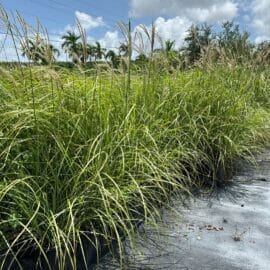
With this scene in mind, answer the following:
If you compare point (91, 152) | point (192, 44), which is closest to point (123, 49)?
point (91, 152)

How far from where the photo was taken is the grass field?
1963 mm

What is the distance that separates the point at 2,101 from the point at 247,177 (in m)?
2.43

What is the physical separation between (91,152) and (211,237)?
981 mm

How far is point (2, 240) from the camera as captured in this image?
1.91 metres

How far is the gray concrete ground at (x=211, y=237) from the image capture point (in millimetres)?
2213

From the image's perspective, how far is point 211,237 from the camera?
255cm

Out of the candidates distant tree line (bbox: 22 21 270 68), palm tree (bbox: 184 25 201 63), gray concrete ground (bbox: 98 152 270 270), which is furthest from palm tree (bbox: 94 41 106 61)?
palm tree (bbox: 184 25 201 63)

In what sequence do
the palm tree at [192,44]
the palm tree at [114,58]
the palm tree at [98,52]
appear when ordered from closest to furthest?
the palm tree at [98,52] → the palm tree at [114,58] → the palm tree at [192,44]

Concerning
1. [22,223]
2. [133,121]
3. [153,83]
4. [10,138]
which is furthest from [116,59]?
[22,223]

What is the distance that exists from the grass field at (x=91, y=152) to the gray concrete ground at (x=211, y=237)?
160 mm

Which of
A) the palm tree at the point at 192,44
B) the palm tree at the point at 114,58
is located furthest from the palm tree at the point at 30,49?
the palm tree at the point at 192,44

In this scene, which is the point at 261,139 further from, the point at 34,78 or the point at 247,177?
the point at 34,78

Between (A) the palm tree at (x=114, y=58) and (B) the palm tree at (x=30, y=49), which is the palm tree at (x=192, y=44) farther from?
(B) the palm tree at (x=30, y=49)

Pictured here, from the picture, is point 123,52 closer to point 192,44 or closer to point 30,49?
point 30,49
